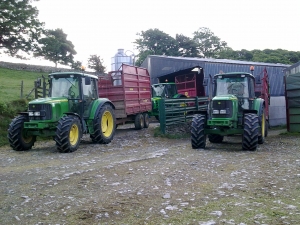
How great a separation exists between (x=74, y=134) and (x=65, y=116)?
0.57 metres

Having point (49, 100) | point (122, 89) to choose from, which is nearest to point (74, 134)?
point (49, 100)

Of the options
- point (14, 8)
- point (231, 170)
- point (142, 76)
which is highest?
point (14, 8)

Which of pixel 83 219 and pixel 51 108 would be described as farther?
pixel 51 108

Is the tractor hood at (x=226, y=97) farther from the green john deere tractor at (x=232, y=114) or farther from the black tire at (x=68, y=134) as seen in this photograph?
the black tire at (x=68, y=134)

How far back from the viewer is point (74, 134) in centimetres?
936

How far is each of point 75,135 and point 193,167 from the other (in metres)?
3.88

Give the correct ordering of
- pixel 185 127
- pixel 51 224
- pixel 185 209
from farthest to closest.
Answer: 1. pixel 185 127
2. pixel 185 209
3. pixel 51 224

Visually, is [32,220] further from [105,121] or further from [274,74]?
[274,74]

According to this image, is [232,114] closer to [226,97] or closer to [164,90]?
[226,97]

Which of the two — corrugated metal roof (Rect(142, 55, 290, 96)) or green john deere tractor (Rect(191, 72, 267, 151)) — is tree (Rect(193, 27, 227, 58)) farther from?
green john deere tractor (Rect(191, 72, 267, 151))

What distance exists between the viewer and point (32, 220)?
399 cm

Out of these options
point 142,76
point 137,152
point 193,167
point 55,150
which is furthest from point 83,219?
point 142,76

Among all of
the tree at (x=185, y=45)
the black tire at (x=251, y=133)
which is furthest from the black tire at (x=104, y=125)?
the tree at (x=185, y=45)

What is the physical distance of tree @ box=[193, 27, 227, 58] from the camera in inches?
2167
